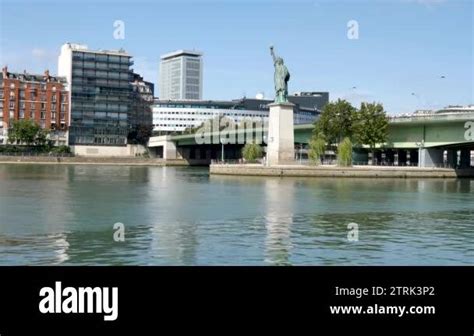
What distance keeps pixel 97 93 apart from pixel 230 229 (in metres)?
94.2

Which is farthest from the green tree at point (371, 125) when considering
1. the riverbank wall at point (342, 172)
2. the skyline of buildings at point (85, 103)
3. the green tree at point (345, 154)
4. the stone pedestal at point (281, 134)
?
the skyline of buildings at point (85, 103)

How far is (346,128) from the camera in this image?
243 feet

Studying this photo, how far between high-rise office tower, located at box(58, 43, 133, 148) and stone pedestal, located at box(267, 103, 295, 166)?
55.8 m

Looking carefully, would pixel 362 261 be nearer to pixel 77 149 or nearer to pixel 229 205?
pixel 229 205

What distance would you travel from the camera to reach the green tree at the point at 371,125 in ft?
218

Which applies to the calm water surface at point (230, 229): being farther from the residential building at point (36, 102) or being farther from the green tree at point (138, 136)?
the green tree at point (138, 136)

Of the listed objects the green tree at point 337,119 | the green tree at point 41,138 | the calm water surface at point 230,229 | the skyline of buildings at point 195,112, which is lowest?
the calm water surface at point 230,229

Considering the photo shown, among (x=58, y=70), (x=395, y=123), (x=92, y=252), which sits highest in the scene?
(x=58, y=70)

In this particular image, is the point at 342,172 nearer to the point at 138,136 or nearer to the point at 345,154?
the point at 345,154

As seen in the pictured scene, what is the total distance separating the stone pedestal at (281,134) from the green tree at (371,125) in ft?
30.8

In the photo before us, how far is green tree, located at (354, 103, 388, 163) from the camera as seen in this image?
66.3 metres

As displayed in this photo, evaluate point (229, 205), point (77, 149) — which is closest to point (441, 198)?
point (229, 205)

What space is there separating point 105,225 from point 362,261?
9.19 m
